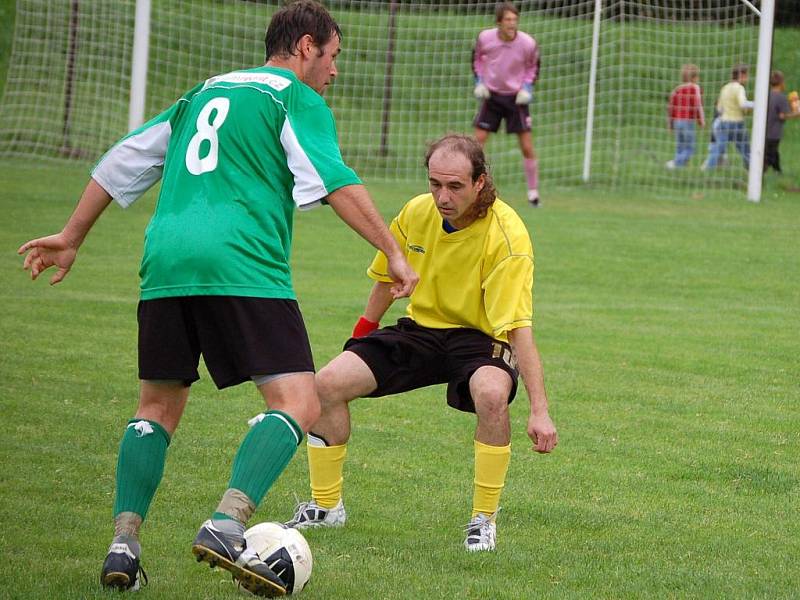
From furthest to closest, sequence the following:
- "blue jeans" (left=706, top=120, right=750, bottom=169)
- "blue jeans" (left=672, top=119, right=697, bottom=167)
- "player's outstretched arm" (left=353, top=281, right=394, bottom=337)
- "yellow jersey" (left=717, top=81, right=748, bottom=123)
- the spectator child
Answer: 1. "blue jeans" (left=672, top=119, right=697, bottom=167)
2. the spectator child
3. "blue jeans" (left=706, top=120, right=750, bottom=169)
4. "yellow jersey" (left=717, top=81, right=748, bottom=123)
5. "player's outstretched arm" (left=353, top=281, right=394, bottom=337)

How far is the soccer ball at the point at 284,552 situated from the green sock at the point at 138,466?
36 centimetres

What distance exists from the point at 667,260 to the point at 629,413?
5744 millimetres

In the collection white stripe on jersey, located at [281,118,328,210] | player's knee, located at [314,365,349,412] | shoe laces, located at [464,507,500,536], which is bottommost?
shoe laces, located at [464,507,500,536]

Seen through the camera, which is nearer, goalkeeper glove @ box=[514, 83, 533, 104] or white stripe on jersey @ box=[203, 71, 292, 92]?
white stripe on jersey @ box=[203, 71, 292, 92]

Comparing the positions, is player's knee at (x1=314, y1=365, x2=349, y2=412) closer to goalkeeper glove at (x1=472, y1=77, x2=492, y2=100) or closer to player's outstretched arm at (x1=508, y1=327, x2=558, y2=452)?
player's outstretched arm at (x1=508, y1=327, x2=558, y2=452)

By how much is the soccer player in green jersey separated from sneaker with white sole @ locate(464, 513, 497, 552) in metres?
0.92

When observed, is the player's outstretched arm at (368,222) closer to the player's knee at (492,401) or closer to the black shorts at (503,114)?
the player's knee at (492,401)

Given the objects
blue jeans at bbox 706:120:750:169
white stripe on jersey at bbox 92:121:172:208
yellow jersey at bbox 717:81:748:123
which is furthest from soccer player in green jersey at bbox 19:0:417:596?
blue jeans at bbox 706:120:750:169

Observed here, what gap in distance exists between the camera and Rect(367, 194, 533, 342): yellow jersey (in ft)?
15.2

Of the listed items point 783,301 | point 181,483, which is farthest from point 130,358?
point 783,301

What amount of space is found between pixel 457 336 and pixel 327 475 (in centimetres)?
73

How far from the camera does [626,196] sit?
56.6 ft

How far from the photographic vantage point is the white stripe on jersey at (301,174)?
381 cm

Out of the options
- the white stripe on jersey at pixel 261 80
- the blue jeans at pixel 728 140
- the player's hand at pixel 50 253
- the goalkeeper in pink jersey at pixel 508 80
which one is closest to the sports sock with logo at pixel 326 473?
the player's hand at pixel 50 253
